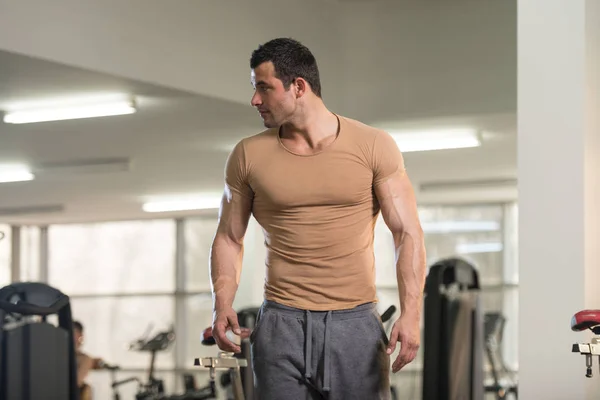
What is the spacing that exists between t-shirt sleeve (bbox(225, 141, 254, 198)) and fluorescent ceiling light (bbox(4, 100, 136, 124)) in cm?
444

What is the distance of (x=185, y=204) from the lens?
512 inches

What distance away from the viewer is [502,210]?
1320 centimetres

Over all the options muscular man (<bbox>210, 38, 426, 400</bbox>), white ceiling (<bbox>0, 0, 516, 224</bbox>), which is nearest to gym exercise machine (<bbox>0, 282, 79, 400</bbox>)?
muscular man (<bbox>210, 38, 426, 400</bbox>)

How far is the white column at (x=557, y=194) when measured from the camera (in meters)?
3.73

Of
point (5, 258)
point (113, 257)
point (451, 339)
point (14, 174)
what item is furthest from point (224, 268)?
point (5, 258)

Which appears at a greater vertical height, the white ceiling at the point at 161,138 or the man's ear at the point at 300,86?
the white ceiling at the point at 161,138

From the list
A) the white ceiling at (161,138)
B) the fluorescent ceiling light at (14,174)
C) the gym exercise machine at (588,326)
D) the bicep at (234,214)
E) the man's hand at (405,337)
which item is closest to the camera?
the man's hand at (405,337)

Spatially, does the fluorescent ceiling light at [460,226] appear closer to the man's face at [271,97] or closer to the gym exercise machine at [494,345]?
the gym exercise machine at [494,345]

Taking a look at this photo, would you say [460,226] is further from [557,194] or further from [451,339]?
[451,339]

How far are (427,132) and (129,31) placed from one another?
337 cm

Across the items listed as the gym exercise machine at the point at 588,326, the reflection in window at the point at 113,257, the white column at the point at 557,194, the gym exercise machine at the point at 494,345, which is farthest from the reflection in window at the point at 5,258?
the gym exercise machine at the point at 588,326

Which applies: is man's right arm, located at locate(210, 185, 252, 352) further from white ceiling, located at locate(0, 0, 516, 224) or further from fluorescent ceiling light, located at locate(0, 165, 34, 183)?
→ fluorescent ceiling light, located at locate(0, 165, 34, 183)

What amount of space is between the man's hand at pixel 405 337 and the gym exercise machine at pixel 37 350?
186 cm

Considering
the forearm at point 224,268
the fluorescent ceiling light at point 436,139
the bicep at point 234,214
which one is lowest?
the forearm at point 224,268
